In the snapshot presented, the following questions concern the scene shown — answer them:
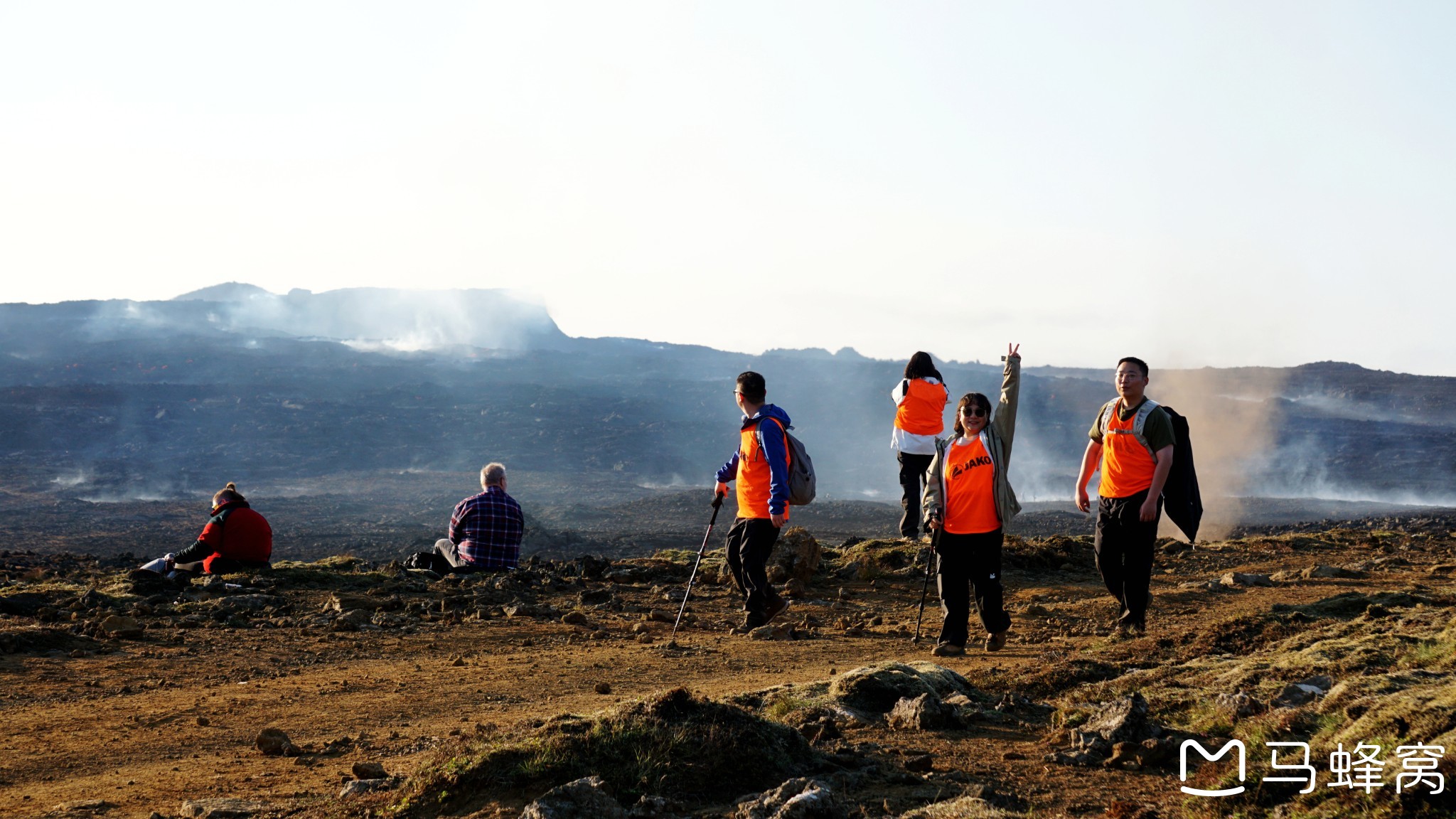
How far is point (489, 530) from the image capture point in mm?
11602

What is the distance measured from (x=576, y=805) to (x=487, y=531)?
8349mm

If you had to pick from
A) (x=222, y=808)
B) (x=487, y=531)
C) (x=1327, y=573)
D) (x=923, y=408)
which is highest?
(x=923, y=408)

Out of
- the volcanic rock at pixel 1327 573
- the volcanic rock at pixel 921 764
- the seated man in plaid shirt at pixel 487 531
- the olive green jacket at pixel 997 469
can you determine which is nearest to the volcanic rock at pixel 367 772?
the volcanic rock at pixel 921 764

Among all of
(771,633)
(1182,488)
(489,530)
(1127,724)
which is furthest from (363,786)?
(489,530)

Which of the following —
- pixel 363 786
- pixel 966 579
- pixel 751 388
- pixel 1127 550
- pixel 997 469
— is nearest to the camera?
pixel 363 786

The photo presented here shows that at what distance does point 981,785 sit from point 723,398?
74899mm

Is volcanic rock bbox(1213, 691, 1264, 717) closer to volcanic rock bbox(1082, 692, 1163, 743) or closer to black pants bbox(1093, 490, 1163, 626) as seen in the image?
volcanic rock bbox(1082, 692, 1163, 743)

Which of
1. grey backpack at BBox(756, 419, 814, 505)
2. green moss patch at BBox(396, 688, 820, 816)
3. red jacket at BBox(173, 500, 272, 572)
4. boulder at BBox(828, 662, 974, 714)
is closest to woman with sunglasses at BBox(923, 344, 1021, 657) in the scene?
grey backpack at BBox(756, 419, 814, 505)

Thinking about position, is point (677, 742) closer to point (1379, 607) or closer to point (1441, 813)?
point (1441, 813)

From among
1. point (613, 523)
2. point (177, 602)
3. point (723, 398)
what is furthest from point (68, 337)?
point (177, 602)

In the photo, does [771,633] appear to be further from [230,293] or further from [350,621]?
[230,293]

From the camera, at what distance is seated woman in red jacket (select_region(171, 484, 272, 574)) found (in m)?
11.2

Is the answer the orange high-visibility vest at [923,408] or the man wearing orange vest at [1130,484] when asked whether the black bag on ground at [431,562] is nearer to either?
the orange high-visibility vest at [923,408]

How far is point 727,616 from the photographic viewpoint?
1033 cm
